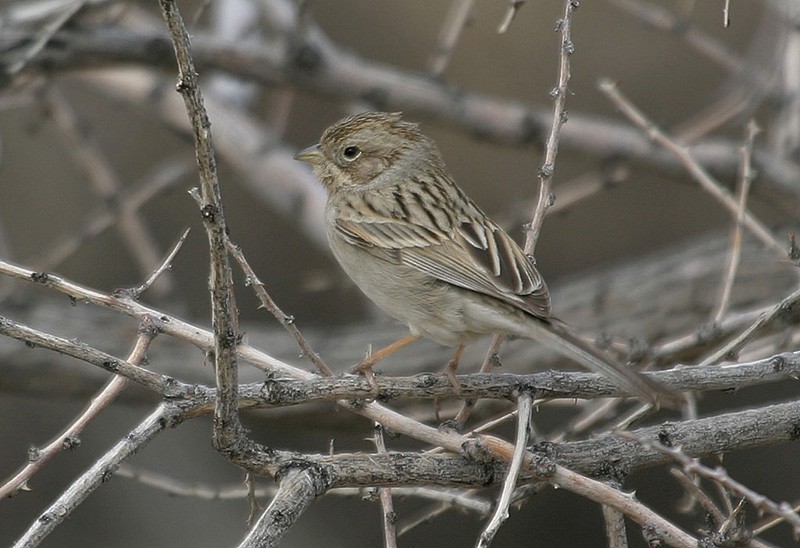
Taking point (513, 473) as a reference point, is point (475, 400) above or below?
above

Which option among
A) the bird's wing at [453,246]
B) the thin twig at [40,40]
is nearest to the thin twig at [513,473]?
the bird's wing at [453,246]

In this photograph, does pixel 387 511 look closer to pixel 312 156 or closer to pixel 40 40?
pixel 312 156

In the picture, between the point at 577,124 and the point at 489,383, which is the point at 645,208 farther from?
the point at 489,383

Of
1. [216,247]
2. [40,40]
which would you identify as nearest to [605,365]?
[216,247]

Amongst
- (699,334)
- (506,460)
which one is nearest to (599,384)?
(506,460)

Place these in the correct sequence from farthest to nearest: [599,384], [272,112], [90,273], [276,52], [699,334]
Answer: [272,112] < [90,273] < [276,52] < [699,334] < [599,384]

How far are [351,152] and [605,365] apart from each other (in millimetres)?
2226

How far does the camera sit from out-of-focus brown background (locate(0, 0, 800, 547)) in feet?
26.5

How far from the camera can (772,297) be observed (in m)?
5.89

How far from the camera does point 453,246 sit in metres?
4.35

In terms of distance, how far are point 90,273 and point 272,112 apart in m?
2.02

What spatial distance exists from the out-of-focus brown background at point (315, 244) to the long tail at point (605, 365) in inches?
183

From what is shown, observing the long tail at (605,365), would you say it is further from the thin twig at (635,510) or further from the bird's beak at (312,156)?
the bird's beak at (312,156)

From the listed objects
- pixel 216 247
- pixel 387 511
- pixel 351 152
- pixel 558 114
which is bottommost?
pixel 387 511
